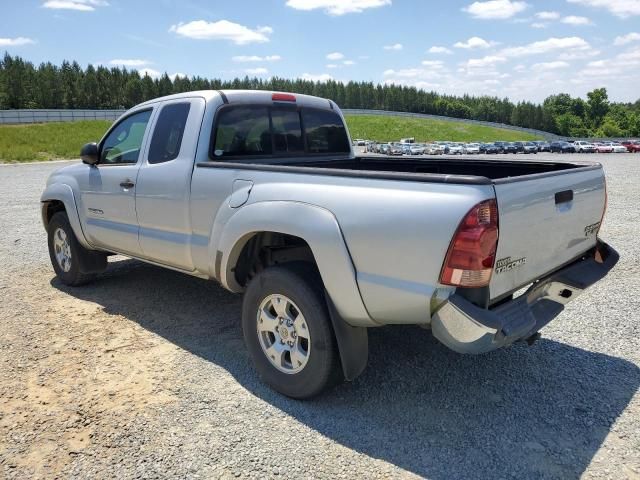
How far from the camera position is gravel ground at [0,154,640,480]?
271cm

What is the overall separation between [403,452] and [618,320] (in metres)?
2.89

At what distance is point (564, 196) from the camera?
3086 millimetres

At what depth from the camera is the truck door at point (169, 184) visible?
13.2 ft

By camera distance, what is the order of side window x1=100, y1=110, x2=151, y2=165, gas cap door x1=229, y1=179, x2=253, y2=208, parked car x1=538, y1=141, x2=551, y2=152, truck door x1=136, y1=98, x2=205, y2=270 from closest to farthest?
gas cap door x1=229, y1=179, x2=253, y2=208
truck door x1=136, y1=98, x2=205, y2=270
side window x1=100, y1=110, x2=151, y2=165
parked car x1=538, y1=141, x2=551, y2=152

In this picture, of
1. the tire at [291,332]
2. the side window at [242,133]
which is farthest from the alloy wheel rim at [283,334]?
the side window at [242,133]

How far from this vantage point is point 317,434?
9.73 feet

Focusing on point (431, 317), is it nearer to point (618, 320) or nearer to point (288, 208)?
point (288, 208)

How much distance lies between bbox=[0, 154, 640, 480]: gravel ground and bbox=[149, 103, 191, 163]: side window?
155 cm

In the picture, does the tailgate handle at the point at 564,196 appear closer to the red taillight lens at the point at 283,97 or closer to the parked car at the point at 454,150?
the red taillight lens at the point at 283,97

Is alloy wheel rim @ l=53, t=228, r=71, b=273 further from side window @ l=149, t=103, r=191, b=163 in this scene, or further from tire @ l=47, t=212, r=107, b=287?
side window @ l=149, t=103, r=191, b=163

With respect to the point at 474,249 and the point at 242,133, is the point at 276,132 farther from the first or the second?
the point at 474,249

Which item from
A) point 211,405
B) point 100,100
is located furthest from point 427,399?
point 100,100

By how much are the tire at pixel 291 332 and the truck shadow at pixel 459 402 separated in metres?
0.17

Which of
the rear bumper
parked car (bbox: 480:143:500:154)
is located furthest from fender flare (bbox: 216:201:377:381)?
parked car (bbox: 480:143:500:154)
